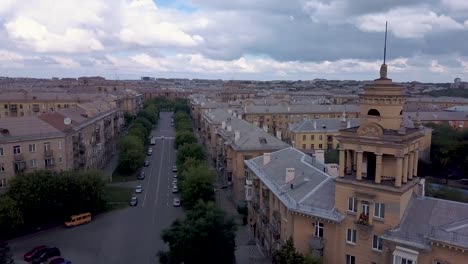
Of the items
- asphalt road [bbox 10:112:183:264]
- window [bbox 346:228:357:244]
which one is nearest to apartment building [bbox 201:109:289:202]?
asphalt road [bbox 10:112:183:264]

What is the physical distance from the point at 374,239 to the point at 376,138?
6794 mm

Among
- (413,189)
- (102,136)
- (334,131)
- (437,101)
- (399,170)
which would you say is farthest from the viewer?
(437,101)

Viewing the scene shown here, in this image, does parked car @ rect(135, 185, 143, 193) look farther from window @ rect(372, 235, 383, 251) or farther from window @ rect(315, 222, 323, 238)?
window @ rect(372, 235, 383, 251)

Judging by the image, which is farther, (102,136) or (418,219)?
(102,136)

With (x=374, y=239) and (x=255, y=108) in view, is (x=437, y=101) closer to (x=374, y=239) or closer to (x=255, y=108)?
(x=255, y=108)

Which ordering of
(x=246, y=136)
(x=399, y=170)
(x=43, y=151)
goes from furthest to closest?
(x=246, y=136), (x=43, y=151), (x=399, y=170)

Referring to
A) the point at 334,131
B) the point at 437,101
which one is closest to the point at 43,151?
the point at 334,131

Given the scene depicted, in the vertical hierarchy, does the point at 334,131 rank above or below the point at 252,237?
above

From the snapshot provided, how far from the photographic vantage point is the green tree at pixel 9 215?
43875mm

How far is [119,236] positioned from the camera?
4900 centimetres

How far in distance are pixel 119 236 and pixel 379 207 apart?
32990 mm

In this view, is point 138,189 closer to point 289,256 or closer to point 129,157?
point 129,157

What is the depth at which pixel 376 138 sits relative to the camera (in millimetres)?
27047

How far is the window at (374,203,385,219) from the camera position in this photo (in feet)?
88.3
